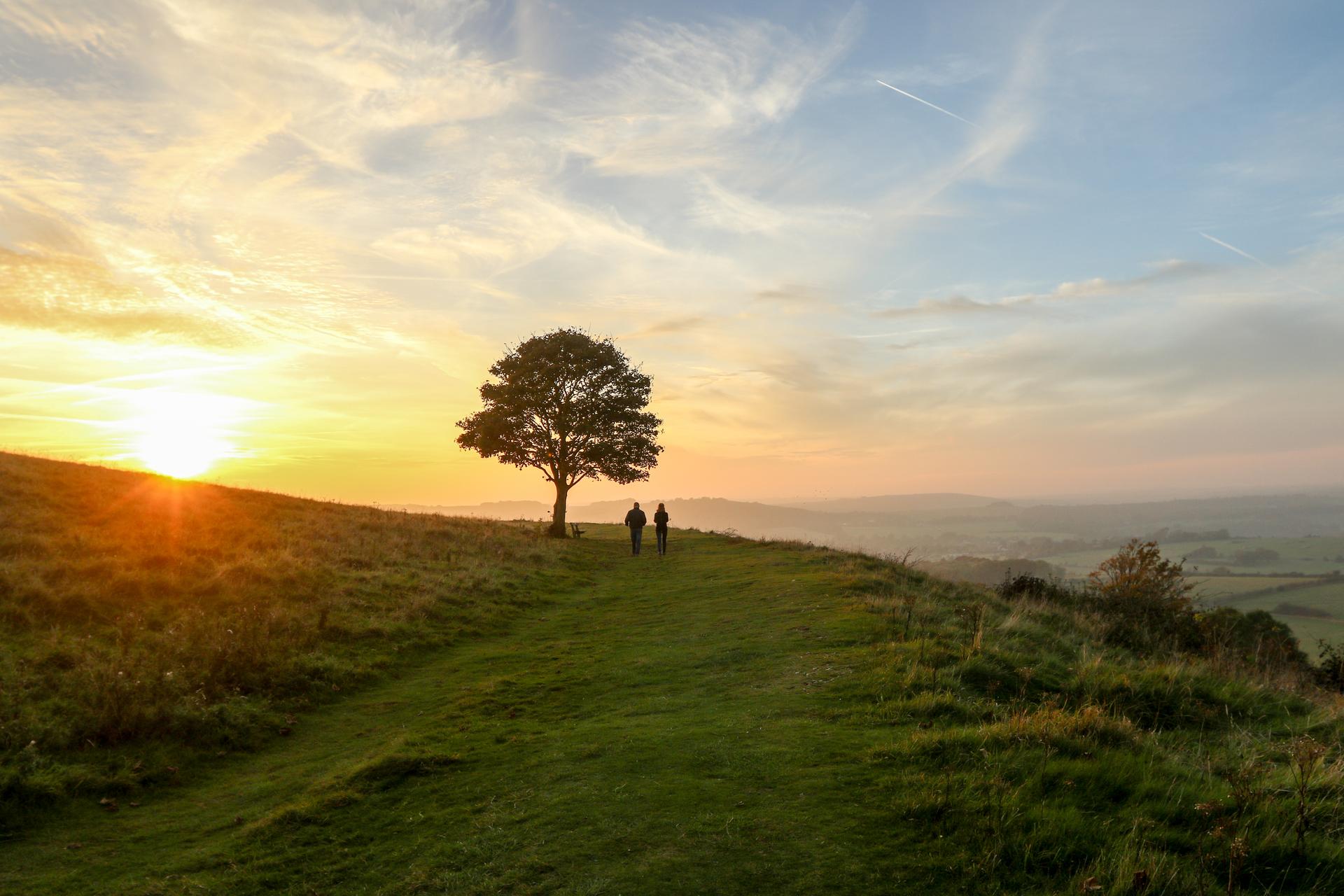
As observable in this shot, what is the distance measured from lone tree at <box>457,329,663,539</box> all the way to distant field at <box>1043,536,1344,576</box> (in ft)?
361

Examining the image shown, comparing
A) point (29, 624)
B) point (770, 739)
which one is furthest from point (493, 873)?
point (29, 624)

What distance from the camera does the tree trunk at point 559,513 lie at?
4225 cm

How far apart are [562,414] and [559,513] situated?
6315 mm

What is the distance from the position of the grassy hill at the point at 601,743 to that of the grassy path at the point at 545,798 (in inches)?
1.8

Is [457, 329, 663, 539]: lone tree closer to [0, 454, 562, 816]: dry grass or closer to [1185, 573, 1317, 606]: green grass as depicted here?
[0, 454, 562, 816]: dry grass

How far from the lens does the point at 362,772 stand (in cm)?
957

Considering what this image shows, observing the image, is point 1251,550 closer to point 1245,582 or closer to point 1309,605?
point 1245,582

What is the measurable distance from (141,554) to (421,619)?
7.41m

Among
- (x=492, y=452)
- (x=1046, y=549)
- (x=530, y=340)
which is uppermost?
(x=530, y=340)

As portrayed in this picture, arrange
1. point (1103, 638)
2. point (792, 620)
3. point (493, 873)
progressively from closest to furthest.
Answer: point (493, 873) → point (792, 620) → point (1103, 638)

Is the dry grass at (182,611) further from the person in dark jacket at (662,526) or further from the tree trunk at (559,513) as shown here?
the tree trunk at (559,513)

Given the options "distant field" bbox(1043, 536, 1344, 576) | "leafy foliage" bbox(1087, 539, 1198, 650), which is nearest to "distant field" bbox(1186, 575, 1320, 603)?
"distant field" bbox(1043, 536, 1344, 576)

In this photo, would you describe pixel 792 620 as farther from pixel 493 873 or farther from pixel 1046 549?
pixel 1046 549

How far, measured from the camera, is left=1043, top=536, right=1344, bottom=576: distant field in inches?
5630
